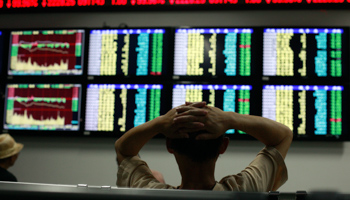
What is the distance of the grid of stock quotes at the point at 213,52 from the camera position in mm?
2561

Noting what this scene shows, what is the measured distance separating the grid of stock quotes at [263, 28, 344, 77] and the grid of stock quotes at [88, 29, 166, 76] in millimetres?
843

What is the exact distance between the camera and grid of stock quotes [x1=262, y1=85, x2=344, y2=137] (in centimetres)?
246

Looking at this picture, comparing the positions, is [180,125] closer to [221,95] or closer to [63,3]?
[221,95]

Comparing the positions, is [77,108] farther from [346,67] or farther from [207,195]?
[207,195]

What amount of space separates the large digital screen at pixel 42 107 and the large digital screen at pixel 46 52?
0.13 metres

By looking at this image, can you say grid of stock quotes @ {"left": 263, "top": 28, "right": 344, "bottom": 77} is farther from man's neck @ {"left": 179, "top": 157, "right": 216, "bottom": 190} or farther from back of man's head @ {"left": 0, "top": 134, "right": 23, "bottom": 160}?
back of man's head @ {"left": 0, "top": 134, "right": 23, "bottom": 160}

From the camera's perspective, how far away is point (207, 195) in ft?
1.42

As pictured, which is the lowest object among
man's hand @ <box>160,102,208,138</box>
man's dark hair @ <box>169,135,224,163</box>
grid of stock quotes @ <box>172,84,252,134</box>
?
man's dark hair @ <box>169,135,224,163</box>

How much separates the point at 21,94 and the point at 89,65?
0.63 m

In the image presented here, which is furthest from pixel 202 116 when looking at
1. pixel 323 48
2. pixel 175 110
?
pixel 323 48

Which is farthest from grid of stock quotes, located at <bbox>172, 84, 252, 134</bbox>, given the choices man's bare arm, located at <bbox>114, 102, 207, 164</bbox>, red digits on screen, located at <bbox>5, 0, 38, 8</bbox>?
man's bare arm, located at <bbox>114, 102, 207, 164</bbox>

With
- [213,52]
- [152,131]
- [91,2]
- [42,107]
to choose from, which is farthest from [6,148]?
[152,131]

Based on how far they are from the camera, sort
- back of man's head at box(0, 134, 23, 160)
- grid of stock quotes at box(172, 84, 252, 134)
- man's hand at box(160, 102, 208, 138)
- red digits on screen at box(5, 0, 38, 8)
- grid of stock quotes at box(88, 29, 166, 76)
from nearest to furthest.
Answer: man's hand at box(160, 102, 208, 138) < back of man's head at box(0, 134, 23, 160) < grid of stock quotes at box(172, 84, 252, 134) < grid of stock quotes at box(88, 29, 166, 76) < red digits on screen at box(5, 0, 38, 8)

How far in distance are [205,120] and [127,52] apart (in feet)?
6.18
